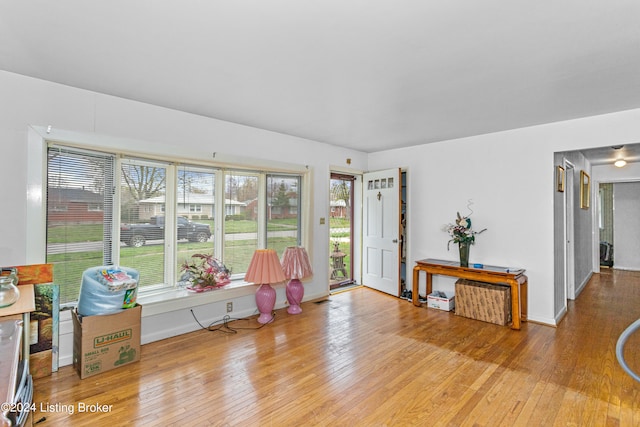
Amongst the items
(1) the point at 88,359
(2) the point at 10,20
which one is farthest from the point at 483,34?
(1) the point at 88,359

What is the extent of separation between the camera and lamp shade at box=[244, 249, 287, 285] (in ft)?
12.1

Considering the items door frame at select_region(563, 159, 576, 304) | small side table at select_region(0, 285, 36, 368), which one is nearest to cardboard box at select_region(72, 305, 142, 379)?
small side table at select_region(0, 285, 36, 368)

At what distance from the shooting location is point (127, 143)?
298 centimetres

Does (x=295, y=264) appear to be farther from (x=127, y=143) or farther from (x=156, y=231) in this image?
(x=127, y=143)

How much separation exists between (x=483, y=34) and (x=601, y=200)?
8382 mm

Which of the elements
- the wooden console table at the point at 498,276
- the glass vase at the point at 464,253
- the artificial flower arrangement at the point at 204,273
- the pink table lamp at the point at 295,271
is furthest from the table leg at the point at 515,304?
the artificial flower arrangement at the point at 204,273

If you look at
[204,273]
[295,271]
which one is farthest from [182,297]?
[295,271]

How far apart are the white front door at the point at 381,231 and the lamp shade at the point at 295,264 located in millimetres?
1604

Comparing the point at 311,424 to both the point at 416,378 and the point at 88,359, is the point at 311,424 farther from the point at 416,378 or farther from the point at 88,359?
the point at 88,359

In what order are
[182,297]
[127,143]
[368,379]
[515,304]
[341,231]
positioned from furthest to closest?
[341,231] < [515,304] < [182,297] < [127,143] < [368,379]

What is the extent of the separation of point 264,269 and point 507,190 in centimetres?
324

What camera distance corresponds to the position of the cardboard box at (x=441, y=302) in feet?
14.2

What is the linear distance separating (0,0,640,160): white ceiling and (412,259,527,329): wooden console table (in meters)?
1.83

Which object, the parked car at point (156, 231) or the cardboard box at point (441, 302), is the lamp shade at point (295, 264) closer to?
the parked car at point (156, 231)
